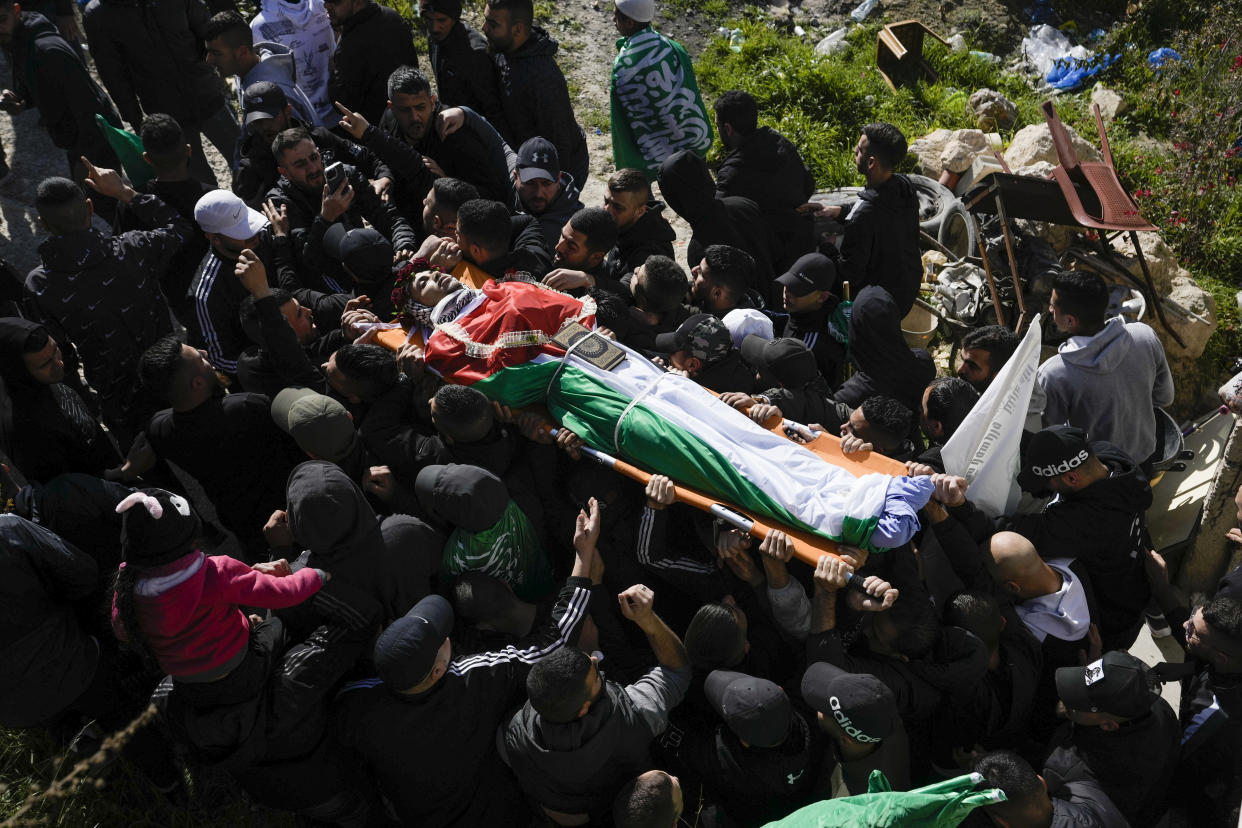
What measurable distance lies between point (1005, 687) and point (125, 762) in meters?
3.92

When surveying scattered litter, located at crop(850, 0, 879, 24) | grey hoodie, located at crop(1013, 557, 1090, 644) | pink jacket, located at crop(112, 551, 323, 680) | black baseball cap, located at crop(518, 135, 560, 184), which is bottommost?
pink jacket, located at crop(112, 551, 323, 680)

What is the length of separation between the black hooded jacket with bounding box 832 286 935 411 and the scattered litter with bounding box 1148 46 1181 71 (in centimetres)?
602

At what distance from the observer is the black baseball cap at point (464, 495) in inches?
153

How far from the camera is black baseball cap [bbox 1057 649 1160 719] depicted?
11.1 ft

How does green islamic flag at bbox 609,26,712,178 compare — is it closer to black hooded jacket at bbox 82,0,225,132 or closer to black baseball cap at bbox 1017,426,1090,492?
black hooded jacket at bbox 82,0,225,132

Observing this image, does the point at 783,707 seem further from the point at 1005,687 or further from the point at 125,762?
the point at 125,762

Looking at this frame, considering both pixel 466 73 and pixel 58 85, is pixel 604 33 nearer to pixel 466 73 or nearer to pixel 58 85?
pixel 466 73

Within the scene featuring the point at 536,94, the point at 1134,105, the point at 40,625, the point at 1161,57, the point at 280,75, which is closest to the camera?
the point at 40,625

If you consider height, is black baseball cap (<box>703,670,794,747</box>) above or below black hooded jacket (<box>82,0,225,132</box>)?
below

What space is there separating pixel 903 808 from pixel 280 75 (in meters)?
5.87

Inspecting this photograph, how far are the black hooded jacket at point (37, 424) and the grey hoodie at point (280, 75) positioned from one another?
253 cm

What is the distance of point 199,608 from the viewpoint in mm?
3414

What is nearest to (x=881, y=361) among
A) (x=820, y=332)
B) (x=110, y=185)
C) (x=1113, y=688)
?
(x=820, y=332)

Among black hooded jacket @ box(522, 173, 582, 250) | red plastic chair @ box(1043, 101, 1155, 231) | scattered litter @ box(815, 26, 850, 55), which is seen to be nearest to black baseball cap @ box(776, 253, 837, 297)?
black hooded jacket @ box(522, 173, 582, 250)
